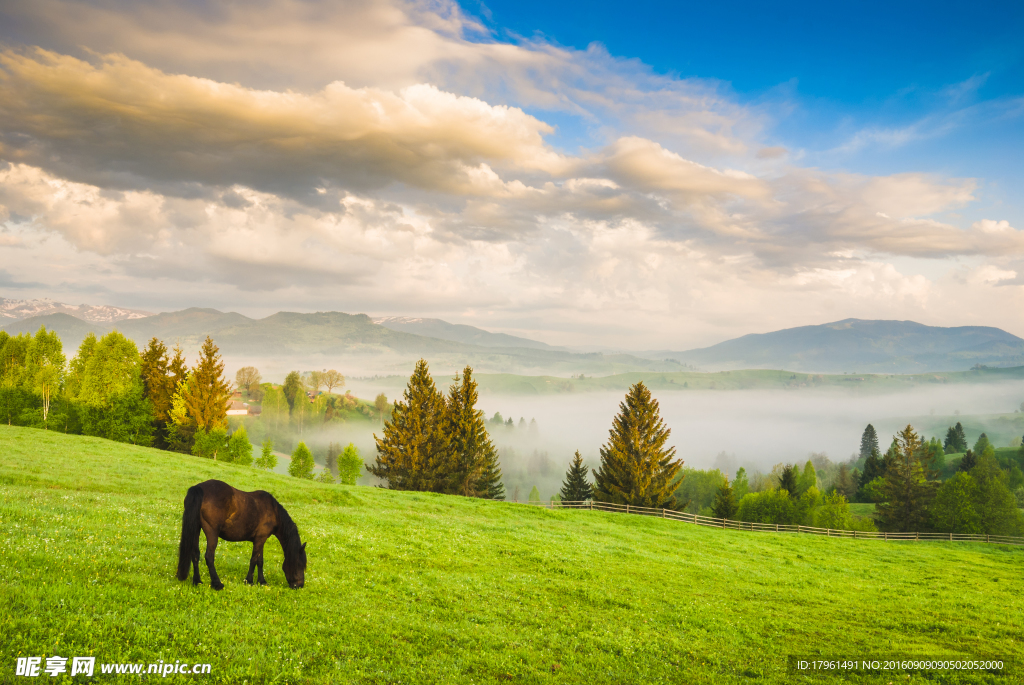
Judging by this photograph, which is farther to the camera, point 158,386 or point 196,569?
point 158,386

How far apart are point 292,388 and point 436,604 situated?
174595 millimetres

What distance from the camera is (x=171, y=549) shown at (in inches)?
502

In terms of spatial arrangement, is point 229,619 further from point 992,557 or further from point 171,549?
point 992,557

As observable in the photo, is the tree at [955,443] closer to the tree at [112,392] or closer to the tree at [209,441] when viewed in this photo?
the tree at [209,441]

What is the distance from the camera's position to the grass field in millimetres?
8633

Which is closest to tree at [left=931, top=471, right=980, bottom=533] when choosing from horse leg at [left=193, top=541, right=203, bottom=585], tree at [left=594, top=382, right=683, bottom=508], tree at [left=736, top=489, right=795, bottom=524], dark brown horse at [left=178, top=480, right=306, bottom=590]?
tree at [left=736, top=489, right=795, bottom=524]

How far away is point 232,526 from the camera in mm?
11250

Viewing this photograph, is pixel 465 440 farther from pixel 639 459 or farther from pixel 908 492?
pixel 908 492

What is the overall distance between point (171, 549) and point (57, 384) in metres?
67.9

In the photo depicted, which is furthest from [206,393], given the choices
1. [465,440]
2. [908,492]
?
[908,492]

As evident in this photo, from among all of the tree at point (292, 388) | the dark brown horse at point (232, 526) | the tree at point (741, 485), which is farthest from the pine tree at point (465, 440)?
the tree at point (292, 388)

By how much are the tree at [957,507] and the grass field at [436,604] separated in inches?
1913

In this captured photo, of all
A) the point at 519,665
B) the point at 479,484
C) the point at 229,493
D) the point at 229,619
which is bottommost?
the point at 479,484

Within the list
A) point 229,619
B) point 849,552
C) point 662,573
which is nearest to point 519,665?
point 229,619
